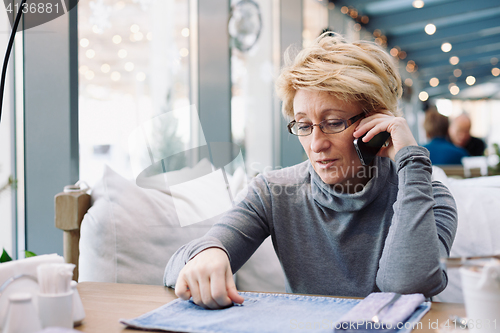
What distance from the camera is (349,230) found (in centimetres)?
122

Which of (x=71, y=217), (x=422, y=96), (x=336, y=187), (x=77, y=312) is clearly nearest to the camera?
(x=77, y=312)

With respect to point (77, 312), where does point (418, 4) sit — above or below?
above

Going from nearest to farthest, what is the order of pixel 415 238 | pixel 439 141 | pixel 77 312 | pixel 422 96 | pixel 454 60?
pixel 77 312
pixel 415 238
pixel 439 141
pixel 454 60
pixel 422 96

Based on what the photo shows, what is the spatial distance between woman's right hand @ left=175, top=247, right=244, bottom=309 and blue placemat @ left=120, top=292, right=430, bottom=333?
0.06ft

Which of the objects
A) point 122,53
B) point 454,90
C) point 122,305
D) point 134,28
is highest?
point 454,90

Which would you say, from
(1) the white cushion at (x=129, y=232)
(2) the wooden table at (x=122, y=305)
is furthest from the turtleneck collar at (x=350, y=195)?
(2) the wooden table at (x=122, y=305)

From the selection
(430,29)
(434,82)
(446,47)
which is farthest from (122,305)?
(434,82)

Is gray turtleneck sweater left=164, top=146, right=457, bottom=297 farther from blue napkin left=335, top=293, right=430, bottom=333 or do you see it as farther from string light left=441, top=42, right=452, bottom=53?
string light left=441, top=42, right=452, bottom=53

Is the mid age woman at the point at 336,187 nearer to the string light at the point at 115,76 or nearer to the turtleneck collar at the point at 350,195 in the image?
the turtleneck collar at the point at 350,195

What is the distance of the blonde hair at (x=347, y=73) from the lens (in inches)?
47.2

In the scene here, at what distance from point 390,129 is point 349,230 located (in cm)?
31

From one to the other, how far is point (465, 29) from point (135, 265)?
8967mm

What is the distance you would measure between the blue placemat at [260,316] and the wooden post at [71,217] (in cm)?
64

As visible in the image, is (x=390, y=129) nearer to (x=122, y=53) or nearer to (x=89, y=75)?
(x=89, y=75)
